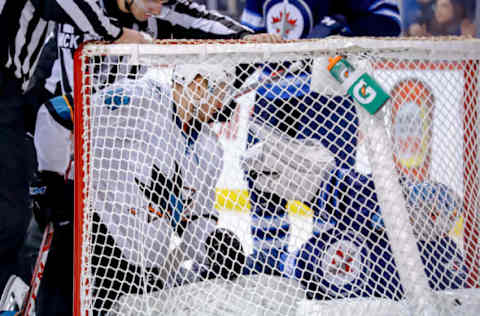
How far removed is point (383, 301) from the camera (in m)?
1.13

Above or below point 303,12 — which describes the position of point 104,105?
below

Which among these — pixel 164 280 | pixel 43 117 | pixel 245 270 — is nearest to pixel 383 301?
pixel 245 270

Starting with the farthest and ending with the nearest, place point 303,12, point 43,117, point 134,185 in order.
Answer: point 303,12
point 43,117
point 134,185

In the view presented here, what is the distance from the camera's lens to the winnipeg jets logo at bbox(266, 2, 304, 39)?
172 cm

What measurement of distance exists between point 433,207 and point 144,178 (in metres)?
0.77

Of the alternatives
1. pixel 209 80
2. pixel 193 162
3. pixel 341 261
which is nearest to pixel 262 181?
pixel 193 162

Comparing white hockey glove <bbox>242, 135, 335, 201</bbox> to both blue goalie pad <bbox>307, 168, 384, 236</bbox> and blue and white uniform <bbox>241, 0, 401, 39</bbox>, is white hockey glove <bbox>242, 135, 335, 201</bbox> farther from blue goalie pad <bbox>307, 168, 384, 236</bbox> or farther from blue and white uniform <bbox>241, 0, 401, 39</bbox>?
blue and white uniform <bbox>241, 0, 401, 39</bbox>

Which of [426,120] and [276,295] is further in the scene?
[426,120]

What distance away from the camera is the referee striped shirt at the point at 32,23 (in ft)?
3.54

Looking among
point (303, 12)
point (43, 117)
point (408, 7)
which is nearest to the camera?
point (43, 117)

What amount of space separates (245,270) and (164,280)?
277mm

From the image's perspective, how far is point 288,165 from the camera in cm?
134

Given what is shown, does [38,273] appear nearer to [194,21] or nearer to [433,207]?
[194,21]

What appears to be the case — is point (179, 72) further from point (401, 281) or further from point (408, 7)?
point (408, 7)
